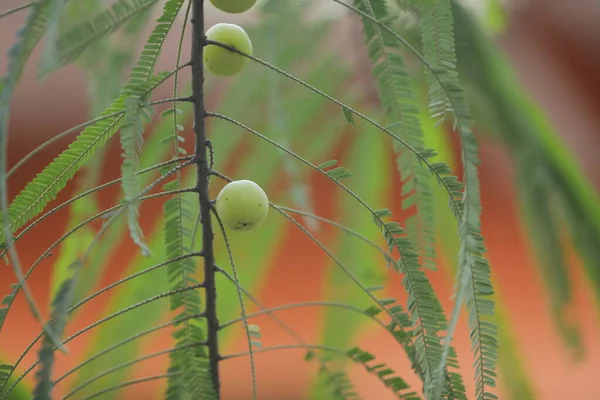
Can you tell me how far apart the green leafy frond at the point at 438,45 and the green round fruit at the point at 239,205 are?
0.28 ft

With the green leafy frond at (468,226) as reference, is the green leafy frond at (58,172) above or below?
above

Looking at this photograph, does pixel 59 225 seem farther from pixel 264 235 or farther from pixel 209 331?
pixel 209 331

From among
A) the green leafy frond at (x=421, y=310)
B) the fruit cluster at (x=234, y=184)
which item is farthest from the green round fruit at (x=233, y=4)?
the green leafy frond at (x=421, y=310)

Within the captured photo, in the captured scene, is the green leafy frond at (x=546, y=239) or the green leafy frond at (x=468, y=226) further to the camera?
the green leafy frond at (x=546, y=239)

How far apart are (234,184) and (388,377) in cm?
14

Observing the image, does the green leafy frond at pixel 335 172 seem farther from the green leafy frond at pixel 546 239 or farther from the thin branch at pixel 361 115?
the green leafy frond at pixel 546 239

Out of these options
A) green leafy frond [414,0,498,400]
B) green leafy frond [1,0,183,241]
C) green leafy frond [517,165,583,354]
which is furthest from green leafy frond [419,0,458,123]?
green leafy frond [517,165,583,354]

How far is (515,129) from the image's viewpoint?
0.60 m

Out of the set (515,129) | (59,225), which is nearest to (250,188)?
(515,129)

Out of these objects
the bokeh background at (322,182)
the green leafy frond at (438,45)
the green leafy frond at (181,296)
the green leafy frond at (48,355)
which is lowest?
the green leafy frond at (48,355)

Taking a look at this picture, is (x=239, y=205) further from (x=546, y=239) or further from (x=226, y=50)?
(x=546, y=239)

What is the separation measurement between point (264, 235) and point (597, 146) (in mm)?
1093

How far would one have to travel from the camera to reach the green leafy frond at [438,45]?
0.29m

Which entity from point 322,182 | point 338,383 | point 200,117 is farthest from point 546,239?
point 322,182
